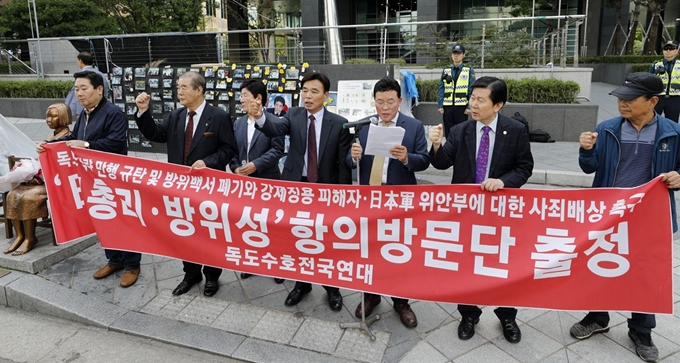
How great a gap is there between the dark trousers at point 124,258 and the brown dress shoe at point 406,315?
251 cm

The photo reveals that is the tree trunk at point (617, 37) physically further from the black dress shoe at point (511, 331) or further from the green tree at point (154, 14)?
the black dress shoe at point (511, 331)

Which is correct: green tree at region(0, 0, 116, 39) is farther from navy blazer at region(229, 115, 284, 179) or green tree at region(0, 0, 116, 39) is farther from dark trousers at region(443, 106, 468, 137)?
navy blazer at region(229, 115, 284, 179)

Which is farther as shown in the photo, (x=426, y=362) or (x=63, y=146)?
(x=63, y=146)

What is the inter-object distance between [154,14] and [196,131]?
20550mm

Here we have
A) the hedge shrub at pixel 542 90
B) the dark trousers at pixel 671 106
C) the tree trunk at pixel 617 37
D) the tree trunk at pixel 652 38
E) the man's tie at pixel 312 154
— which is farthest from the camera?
the tree trunk at pixel 617 37

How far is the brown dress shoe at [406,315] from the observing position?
371 centimetres

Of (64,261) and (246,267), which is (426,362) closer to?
(246,267)

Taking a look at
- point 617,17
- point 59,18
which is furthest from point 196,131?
point 617,17

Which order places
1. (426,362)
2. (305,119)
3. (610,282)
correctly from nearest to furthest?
1. (610,282)
2. (426,362)
3. (305,119)

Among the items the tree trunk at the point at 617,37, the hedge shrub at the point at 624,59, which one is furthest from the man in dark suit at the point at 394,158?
the tree trunk at the point at 617,37

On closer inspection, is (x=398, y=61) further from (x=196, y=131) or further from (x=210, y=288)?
(x=210, y=288)

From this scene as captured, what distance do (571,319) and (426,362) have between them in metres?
1.34

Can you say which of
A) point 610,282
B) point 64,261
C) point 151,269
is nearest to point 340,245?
point 610,282

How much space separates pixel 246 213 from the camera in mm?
3637
